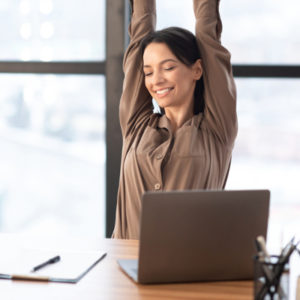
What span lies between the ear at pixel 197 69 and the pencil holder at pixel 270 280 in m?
1.14

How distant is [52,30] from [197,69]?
1.12 m

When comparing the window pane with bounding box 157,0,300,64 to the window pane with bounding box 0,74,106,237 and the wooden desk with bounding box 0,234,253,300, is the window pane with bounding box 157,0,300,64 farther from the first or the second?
the wooden desk with bounding box 0,234,253,300

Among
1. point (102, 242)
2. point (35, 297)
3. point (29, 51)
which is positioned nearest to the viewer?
point (35, 297)

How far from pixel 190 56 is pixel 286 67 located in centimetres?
82

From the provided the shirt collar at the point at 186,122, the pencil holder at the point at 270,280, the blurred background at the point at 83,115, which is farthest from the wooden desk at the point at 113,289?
the blurred background at the point at 83,115

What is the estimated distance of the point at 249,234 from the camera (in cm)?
134

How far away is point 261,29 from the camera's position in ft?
9.09

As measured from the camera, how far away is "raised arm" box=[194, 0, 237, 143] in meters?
2.09

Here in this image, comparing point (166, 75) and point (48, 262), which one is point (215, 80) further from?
point (48, 262)

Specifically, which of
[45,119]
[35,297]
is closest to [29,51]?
[45,119]

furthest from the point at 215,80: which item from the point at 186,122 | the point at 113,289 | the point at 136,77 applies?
the point at 113,289

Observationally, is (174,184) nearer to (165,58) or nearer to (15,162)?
(165,58)

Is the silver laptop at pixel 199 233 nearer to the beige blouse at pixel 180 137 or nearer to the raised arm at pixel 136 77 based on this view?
the beige blouse at pixel 180 137

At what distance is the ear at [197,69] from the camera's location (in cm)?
214
